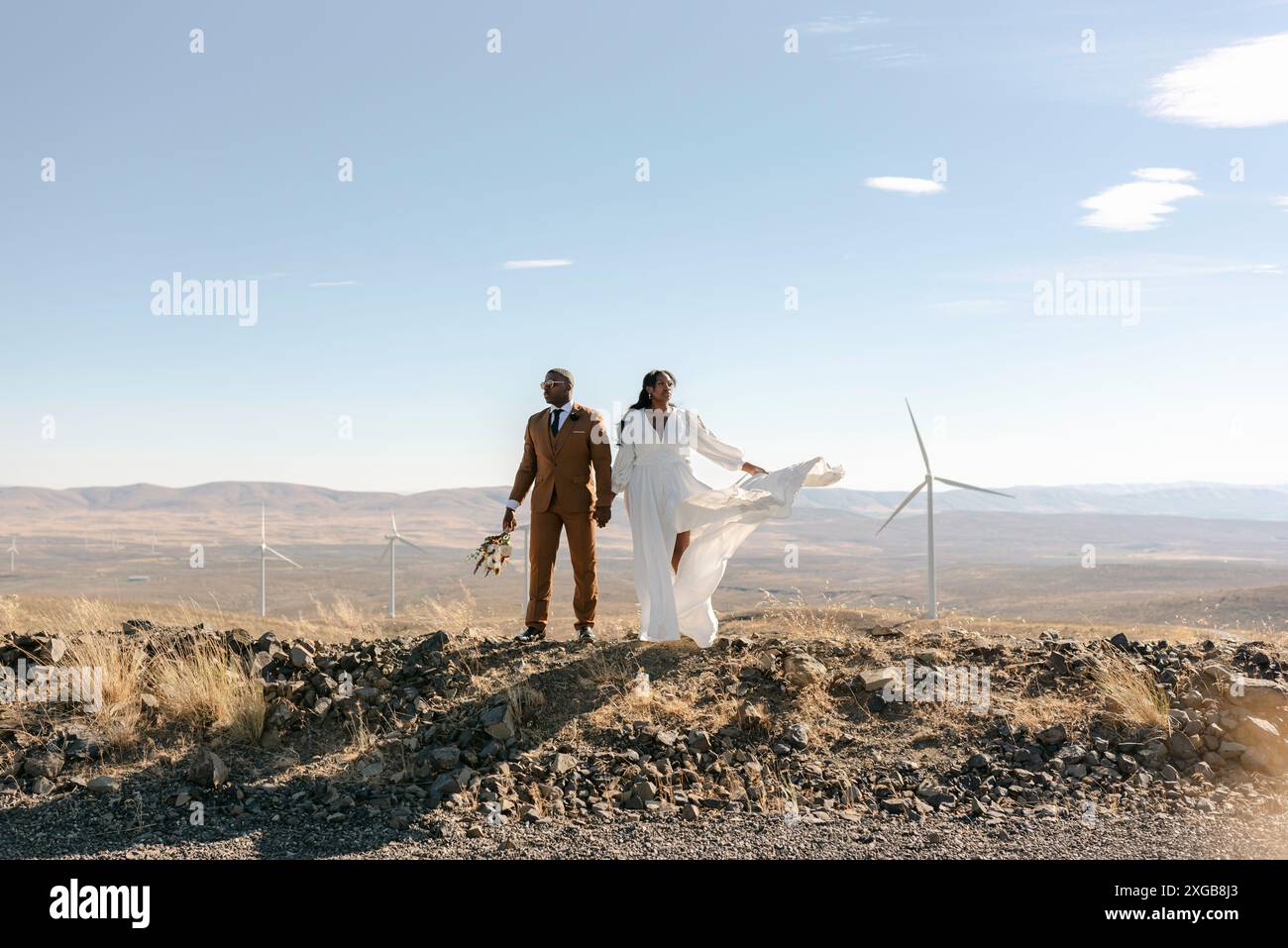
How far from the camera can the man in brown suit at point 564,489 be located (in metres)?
10.6

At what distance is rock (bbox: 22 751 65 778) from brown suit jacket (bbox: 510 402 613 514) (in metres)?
4.56

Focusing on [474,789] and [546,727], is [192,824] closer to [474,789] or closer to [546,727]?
[474,789]

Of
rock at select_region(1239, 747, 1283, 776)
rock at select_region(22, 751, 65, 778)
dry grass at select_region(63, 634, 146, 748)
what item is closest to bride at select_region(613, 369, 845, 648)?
rock at select_region(1239, 747, 1283, 776)

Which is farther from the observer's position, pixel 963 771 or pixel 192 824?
pixel 963 771

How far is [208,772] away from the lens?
319 inches

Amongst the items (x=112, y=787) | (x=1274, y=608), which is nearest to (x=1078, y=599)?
(x=1274, y=608)

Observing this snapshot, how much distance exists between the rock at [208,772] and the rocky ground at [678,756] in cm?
2

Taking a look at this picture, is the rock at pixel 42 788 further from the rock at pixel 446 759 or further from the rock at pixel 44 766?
the rock at pixel 446 759

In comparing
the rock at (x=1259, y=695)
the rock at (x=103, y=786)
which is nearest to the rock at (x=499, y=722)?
Answer: the rock at (x=103, y=786)

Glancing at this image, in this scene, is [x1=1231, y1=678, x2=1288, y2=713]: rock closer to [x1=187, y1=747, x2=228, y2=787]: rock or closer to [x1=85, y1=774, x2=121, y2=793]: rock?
[x1=187, y1=747, x2=228, y2=787]: rock

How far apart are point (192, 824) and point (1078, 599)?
74.1 meters

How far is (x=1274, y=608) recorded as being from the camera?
5328 centimetres

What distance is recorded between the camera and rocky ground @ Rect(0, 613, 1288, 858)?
720 centimetres

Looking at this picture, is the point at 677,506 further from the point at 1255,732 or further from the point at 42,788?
the point at 42,788
